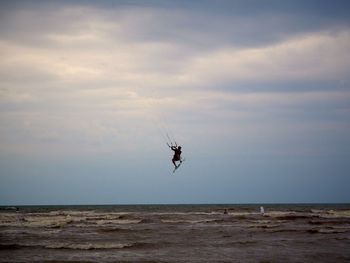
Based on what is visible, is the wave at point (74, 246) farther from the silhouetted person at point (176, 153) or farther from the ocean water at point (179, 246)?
the silhouetted person at point (176, 153)

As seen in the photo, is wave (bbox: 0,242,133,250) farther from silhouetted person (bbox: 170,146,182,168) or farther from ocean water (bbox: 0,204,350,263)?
silhouetted person (bbox: 170,146,182,168)

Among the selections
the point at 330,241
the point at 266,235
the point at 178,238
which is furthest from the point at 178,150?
the point at 330,241

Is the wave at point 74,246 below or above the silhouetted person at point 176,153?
below

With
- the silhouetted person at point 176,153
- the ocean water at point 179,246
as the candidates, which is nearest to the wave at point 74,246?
the ocean water at point 179,246

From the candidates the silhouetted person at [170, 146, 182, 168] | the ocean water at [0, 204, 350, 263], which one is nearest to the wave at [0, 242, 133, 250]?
the ocean water at [0, 204, 350, 263]

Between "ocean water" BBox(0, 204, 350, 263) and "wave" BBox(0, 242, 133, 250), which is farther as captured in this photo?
"wave" BBox(0, 242, 133, 250)

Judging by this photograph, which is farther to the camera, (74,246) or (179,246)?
(74,246)

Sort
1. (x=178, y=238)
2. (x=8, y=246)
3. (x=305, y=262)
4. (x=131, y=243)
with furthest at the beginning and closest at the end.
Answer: (x=178, y=238) < (x=131, y=243) < (x=8, y=246) < (x=305, y=262)

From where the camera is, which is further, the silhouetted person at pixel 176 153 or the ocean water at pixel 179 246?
the silhouetted person at pixel 176 153

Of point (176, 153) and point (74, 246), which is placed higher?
point (176, 153)

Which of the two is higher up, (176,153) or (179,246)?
(176,153)

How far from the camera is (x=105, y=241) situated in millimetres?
26297

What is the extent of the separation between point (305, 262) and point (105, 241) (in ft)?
39.5

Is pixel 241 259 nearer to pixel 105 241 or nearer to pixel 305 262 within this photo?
pixel 305 262
